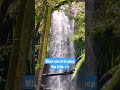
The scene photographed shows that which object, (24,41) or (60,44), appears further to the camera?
(60,44)

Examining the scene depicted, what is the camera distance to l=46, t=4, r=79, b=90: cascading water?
24.2 m

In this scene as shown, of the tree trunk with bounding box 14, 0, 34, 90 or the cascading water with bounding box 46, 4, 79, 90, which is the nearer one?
the tree trunk with bounding box 14, 0, 34, 90

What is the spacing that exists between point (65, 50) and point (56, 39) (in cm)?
93

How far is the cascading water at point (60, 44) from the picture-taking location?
2416cm

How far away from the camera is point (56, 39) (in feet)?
79.6

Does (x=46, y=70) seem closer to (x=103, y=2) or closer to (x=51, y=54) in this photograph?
(x=51, y=54)

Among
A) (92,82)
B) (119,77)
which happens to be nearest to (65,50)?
(92,82)

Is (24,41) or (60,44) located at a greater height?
(24,41)

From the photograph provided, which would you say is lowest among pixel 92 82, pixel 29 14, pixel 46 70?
pixel 46 70

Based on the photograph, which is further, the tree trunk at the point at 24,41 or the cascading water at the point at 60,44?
the cascading water at the point at 60,44

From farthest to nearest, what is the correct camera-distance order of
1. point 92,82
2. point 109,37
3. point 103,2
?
point 109,37 → point 103,2 → point 92,82

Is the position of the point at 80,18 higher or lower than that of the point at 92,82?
higher

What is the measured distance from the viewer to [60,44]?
24.3 meters

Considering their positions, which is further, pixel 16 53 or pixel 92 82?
pixel 92 82
